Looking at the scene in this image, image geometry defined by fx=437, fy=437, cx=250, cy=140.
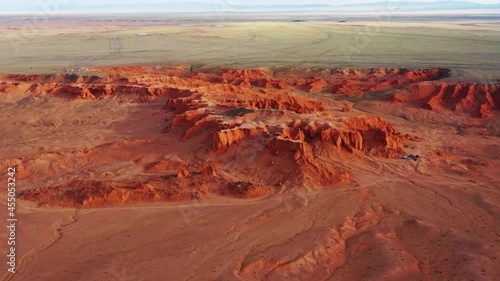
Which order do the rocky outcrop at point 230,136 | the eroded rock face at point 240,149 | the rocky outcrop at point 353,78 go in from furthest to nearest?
the rocky outcrop at point 353,78 → the rocky outcrop at point 230,136 → the eroded rock face at point 240,149

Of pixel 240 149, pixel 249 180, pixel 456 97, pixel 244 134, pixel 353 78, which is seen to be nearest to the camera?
pixel 249 180

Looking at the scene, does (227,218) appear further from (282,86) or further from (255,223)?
(282,86)

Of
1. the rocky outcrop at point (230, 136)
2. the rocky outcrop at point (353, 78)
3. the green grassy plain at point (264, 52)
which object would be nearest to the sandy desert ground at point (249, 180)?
the rocky outcrop at point (230, 136)

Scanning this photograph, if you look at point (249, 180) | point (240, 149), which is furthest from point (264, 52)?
point (249, 180)

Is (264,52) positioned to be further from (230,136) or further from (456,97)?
(230,136)

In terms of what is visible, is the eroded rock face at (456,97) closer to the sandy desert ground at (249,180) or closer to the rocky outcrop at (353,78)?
the sandy desert ground at (249,180)
